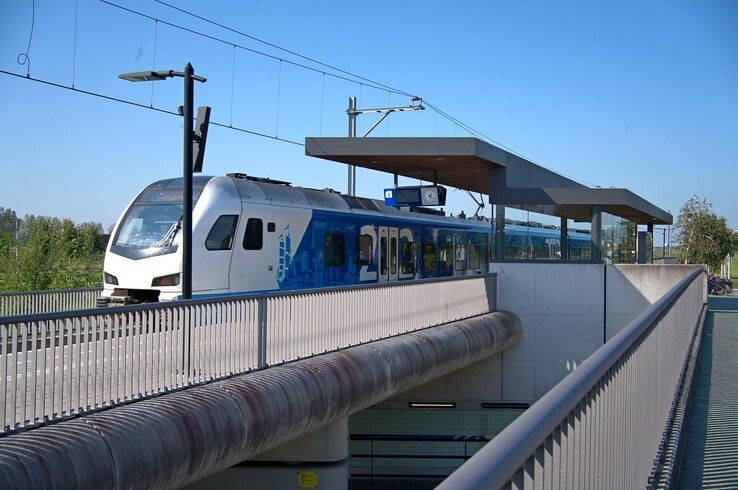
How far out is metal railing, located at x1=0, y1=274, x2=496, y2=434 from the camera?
7266 millimetres

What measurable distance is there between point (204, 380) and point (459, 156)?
1241 cm

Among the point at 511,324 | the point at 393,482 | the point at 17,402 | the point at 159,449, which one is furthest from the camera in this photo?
the point at 511,324

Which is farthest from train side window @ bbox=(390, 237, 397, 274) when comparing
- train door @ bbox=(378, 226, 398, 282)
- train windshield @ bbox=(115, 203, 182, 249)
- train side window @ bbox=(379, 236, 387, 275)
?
train windshield @ bbox=(115, 203, 182, 249)

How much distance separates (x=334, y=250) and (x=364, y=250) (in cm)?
180

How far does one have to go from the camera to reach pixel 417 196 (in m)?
23.5

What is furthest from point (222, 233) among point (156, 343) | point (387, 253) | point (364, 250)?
point (156, 343)

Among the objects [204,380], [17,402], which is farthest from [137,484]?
[204,380]

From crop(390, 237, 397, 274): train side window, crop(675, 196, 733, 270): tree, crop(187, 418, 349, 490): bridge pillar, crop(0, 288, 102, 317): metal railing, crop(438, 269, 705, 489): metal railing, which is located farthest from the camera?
crop(675, 196, 733, 270): tree

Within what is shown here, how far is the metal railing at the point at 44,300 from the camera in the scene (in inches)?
607

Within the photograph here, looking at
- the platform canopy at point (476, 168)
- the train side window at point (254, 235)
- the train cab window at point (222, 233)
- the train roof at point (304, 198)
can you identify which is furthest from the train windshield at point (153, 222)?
the platform canopy at point (476, 168)

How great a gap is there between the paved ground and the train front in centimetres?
1005

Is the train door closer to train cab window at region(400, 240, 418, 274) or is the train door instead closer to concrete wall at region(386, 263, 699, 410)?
train cab window at region(400, 240, 418, 274)

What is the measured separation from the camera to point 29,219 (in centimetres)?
2916

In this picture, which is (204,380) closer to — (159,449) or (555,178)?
(159,449)
